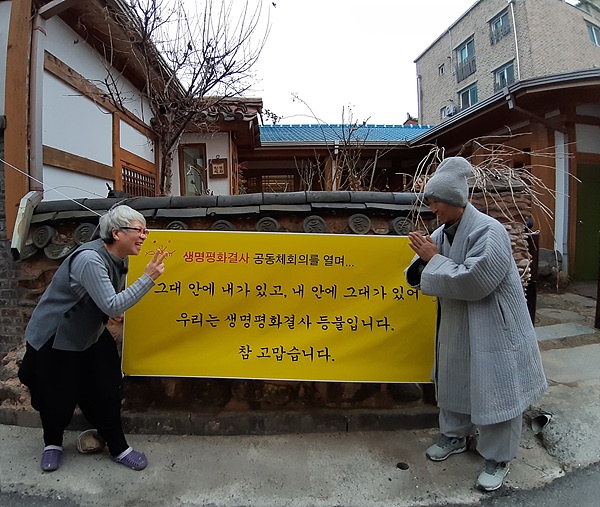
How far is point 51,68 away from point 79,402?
3720 mm

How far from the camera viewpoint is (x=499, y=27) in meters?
19.5

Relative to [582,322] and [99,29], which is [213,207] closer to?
[99,29]

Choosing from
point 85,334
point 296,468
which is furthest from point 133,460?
point 296,468

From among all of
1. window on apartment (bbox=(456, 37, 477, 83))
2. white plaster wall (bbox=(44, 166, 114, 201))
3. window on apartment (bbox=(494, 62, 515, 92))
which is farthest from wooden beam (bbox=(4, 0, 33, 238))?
window on apartment (bbox=(456, 37, 477, 83))

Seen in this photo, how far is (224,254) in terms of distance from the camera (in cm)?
274

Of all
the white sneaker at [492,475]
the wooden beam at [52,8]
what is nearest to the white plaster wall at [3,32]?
the wooden beam at [52,8]

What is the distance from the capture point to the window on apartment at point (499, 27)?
19.0 meters

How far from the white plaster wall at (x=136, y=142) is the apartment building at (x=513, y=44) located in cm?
A: 1496

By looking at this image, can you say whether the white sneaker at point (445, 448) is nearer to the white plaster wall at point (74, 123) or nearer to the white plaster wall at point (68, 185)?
the white plaster wall at point (68, 185)

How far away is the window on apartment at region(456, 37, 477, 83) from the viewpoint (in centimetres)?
2125

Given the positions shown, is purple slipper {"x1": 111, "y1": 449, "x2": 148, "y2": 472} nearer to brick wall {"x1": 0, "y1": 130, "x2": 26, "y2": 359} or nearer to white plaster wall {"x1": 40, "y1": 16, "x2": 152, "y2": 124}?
brick wall {"x1": 0, "y1": 130, "x2": 26, "y2": 359}

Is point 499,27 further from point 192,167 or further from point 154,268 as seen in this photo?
point 154,268

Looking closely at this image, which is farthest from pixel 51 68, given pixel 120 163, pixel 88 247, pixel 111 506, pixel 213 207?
pixel 111 506

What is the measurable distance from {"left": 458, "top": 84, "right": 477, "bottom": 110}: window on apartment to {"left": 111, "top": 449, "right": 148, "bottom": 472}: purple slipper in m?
23.4
